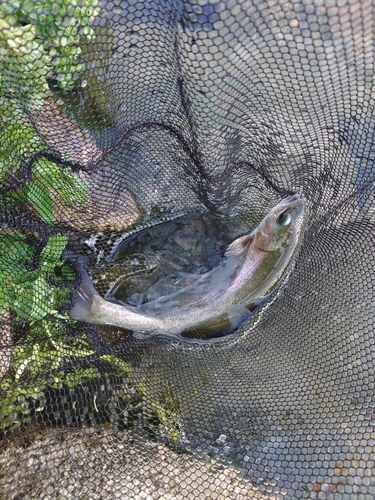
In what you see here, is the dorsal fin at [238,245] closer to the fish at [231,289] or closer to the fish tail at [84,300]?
the fish at [231,289]

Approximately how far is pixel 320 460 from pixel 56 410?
4.64ft

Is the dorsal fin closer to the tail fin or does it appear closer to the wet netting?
the wet netting

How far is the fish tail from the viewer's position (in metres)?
2.49

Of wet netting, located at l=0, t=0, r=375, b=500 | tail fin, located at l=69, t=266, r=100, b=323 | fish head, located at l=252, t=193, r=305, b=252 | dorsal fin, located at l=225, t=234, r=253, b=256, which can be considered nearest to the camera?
wet netting, located at l=0, t=0, r=375, b=500

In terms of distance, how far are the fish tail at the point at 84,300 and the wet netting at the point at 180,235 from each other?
5cm

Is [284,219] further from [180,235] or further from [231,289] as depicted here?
[180,235]

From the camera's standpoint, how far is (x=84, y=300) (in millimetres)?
2525

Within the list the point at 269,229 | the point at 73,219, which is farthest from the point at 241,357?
the point at 73,219

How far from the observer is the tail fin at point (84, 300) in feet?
8.16

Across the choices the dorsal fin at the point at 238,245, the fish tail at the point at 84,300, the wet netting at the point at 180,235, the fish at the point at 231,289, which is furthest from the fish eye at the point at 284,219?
the fish tail at the point at 84,300

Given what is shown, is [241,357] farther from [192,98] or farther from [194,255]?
[192,98]

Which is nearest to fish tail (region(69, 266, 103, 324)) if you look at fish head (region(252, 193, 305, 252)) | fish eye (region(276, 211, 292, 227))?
fish head (region(252, 193, 305, 252))

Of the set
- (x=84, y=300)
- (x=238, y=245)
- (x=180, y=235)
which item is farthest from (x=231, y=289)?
(x=84, y=300)

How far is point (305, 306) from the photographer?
104 inches
